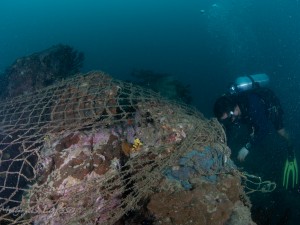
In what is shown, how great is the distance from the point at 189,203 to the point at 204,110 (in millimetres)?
13359

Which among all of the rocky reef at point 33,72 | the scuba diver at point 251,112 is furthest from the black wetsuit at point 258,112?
the rocky reef at point 33,72

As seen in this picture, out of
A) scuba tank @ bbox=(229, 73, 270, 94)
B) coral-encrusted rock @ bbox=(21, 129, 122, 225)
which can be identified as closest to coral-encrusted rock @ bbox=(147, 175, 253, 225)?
coral-encrusted rock @ bbox=(21, 129, 122, 225)

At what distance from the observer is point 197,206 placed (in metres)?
2.89

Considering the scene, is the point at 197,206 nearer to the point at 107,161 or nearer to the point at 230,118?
the point at 107,161

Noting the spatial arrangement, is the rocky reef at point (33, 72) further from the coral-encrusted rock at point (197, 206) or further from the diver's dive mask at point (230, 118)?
the coral-encrusted rock at point (197, 206)

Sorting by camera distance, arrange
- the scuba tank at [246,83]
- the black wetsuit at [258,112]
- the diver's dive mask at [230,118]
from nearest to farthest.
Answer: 1. the diver's dive mask at [230,118]
2. the black wetsuit at [258,112]
3. the scuba tank at [246,83]

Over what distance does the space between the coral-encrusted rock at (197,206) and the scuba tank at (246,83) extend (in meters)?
4.72

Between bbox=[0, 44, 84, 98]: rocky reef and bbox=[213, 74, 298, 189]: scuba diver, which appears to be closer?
bbox=[213, 74, 298, 189]: scuba diver

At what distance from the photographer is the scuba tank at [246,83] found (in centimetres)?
746

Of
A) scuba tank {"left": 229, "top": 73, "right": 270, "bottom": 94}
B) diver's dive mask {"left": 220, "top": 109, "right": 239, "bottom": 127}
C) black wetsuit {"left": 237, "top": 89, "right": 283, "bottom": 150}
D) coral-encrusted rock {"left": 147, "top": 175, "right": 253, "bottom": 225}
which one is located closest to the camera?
coral-encrusted rock {"left": 147, "top": 175, "right": 253, "bottom": 225}

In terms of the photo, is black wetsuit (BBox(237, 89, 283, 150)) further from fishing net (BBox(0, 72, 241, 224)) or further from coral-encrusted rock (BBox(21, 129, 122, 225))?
coral-encrusted rock (BBox(21, 129, 122, 225))

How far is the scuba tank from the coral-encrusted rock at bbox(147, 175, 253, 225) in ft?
15.5

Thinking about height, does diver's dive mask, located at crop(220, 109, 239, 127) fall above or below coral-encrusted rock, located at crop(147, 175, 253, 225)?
below

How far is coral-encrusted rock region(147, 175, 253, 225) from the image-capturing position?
2.83 metres
